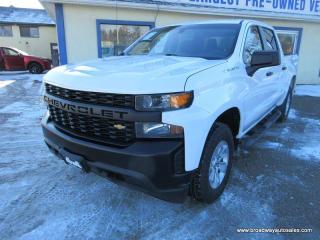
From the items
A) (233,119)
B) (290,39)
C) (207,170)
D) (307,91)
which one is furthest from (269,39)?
(290,39)

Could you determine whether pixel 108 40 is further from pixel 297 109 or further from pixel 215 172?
pixel 215 172

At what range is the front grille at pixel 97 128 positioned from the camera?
239 cm

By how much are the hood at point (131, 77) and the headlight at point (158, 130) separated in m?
0.27

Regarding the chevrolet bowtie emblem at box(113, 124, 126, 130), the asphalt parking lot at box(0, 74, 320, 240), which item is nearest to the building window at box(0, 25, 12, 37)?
the asphalt parking lot at box(0, 74, 320, 240)

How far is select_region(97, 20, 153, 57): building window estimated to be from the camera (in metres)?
8.80

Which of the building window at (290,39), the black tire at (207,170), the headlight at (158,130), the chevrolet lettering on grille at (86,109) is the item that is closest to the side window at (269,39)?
the black tire at (207,170)

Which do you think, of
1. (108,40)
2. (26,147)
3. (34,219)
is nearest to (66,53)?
(108,40)

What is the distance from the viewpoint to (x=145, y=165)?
2262mm

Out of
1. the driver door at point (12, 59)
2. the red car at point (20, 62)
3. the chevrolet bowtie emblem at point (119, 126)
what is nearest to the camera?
the chevrolet bowtie emblem at point (119, 126)

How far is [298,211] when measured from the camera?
2.96m

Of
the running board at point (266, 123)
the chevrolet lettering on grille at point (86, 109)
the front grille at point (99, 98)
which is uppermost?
the front grille at point (99, 98)

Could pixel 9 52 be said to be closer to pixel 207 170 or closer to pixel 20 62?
pixel 20 62

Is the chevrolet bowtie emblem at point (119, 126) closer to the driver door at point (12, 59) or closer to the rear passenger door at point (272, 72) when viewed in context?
the rear passenger door at point (272, 72)

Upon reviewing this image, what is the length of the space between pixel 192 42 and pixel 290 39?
9.81 metres
